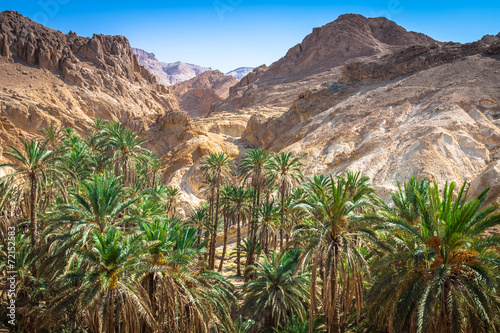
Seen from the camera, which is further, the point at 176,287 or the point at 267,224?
the point at 267,224

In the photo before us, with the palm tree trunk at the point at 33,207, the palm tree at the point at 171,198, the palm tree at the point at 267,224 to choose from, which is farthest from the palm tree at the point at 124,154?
the palm tree at the point at 267,224

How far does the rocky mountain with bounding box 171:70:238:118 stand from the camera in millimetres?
143312

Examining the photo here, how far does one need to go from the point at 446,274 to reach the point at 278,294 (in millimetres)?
10076

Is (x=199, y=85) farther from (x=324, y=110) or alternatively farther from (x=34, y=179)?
(x=34, y=179)

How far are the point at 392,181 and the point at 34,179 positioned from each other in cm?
3439

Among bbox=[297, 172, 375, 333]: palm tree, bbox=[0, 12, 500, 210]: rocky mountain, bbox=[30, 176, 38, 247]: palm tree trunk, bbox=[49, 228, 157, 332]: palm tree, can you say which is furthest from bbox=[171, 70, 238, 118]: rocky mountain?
bbox=[297, 172, 375, 333]: palm tree

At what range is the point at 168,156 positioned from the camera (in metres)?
58.8

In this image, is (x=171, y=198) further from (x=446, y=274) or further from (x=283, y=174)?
(x=446, y=274)

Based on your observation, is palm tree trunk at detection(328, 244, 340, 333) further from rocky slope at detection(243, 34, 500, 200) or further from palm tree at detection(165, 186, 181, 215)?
palm tree at detection(165, 186, 181, 215)

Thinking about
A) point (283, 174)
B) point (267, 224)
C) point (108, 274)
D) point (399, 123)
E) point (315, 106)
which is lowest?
point (267, 224)

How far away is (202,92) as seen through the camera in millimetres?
149875

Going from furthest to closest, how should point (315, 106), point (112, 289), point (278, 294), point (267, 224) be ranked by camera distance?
1. point (315, 106)
2. point (267, 224)
3. point (278, 294)
4. point (112, 289)

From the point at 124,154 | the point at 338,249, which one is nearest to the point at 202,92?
the point at 124,154

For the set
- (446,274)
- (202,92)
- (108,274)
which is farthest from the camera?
(202,92)
